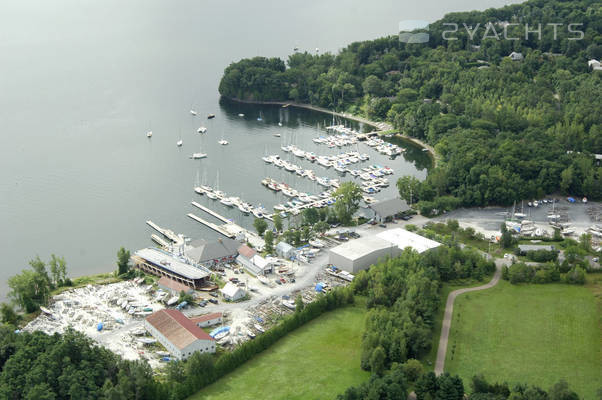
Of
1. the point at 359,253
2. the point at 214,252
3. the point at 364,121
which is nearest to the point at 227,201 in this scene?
the point at 214,252

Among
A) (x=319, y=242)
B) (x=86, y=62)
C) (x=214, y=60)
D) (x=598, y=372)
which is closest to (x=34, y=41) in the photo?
(x=86, y=62)

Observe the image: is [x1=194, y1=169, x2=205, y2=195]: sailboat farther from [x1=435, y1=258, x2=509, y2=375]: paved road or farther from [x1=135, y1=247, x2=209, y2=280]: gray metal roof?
[x1=435, y1=258, x2=509, y2=375]: paved road

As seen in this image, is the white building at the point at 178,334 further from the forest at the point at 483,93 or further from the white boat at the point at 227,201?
the forest at the point at 483,93

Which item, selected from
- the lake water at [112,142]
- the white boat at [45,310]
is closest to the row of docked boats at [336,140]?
the lake water at [112,142]

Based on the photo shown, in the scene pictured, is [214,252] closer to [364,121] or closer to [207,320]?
[207,320]

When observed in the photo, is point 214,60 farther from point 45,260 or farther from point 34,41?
point 45,260

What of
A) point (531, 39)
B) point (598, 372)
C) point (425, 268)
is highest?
point (531, 39)
